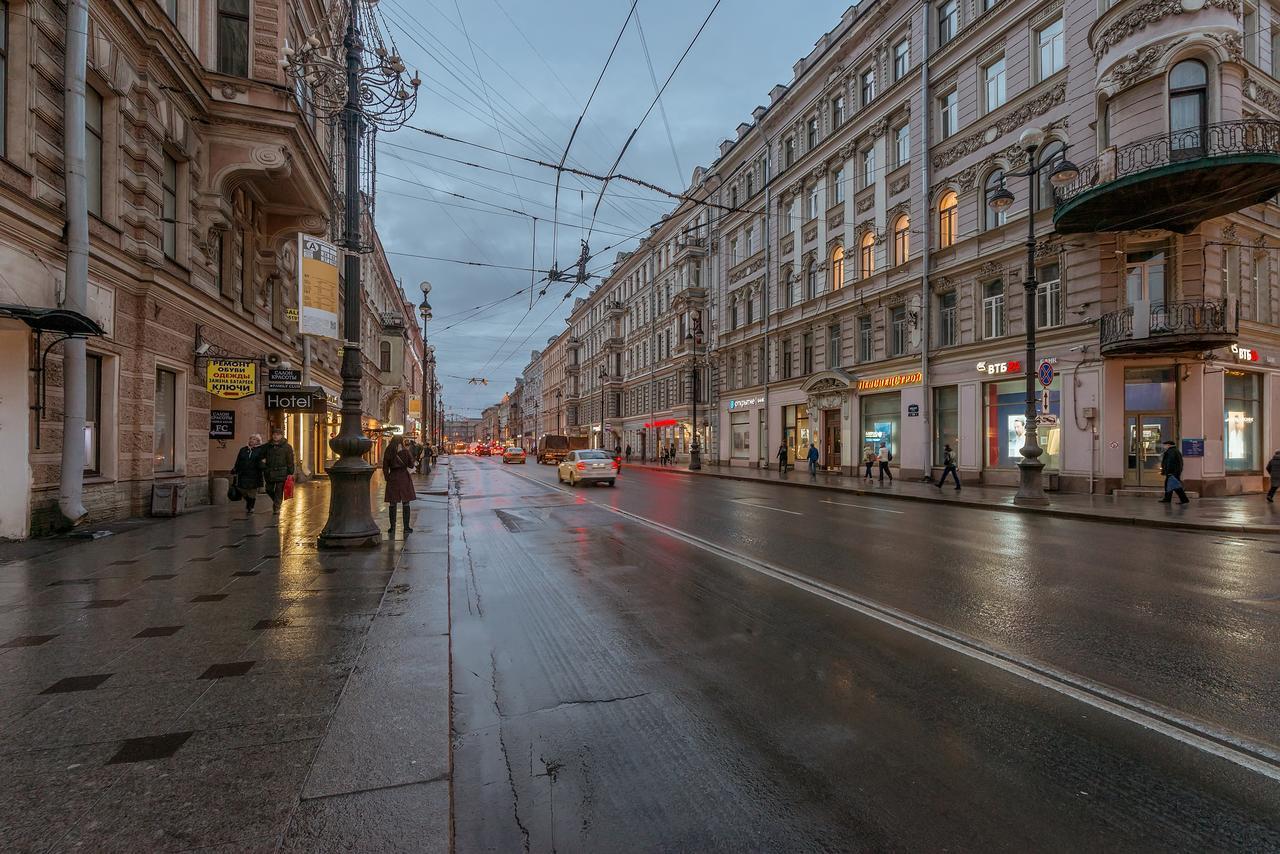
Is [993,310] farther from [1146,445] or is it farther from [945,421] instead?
[1146,445]

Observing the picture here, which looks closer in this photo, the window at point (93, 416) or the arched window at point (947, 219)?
the window at point (93, 416)

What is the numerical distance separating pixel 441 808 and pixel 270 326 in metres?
19.2

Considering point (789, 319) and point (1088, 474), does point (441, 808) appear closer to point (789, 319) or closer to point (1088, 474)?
point (1088, 474)

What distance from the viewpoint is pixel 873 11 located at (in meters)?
25.8

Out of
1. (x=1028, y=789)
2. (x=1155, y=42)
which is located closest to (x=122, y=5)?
(x=1028, y=789)

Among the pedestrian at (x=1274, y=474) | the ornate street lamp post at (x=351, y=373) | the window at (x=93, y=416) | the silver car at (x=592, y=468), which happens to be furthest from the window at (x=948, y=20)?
the window at (x=93, y=416)

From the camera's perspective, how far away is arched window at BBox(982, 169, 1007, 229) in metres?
20.9

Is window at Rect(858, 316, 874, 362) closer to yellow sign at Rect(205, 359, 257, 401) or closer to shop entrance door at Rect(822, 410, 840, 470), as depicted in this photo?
shop entrance door at Rect(822, 410, 840, 470)

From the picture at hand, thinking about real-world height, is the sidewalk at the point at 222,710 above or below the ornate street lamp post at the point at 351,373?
below

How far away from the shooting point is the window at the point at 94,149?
10094 mm

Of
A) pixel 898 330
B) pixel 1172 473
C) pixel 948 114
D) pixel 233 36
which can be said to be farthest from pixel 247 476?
pixel 948 114

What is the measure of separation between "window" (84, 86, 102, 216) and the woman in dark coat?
633 centimetres

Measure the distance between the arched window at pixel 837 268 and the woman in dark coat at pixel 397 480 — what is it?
77.3ft

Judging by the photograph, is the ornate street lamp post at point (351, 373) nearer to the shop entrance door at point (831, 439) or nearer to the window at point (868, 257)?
the window at point (868, 257)
